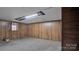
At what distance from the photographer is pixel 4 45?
1.45 metres

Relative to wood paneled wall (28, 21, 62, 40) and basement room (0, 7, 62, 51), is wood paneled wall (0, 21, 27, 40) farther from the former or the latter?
wood paneled wall (28, 21, 62, 40)

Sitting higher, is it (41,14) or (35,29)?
(41,14)

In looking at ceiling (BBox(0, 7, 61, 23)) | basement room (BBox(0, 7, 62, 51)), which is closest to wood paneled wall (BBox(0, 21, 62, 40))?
basement room (BBox(0, 7, 62, 51))

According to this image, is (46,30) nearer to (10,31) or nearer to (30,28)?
(30,28)

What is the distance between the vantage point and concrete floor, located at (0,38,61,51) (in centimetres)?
145

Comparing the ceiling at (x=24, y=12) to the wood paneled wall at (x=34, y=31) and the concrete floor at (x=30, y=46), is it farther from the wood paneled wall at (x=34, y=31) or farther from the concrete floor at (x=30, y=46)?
the concrete floor at (x=30, y=46)

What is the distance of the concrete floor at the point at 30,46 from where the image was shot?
1.45 m

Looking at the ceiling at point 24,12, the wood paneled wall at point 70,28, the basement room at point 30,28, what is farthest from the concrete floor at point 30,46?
the ceiling at point 24,12

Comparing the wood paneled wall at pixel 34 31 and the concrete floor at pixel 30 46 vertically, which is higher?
the wood paneled wall at pixel 34 31
